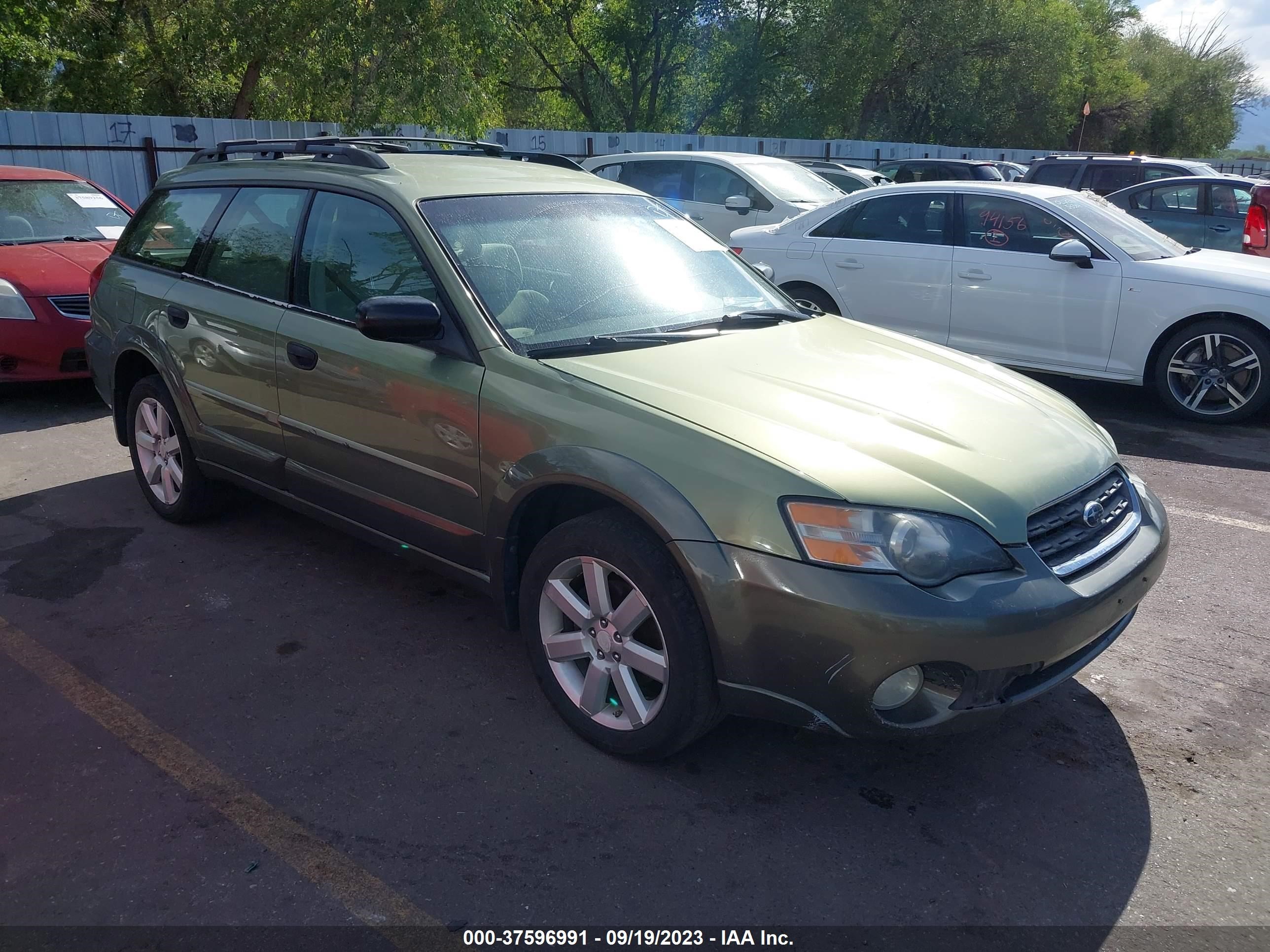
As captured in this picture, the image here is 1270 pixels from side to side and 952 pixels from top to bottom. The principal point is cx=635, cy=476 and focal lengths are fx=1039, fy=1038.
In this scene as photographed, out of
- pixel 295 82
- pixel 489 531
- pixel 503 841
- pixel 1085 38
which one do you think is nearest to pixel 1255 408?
pixel 489 531

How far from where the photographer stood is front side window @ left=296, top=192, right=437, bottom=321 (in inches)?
145

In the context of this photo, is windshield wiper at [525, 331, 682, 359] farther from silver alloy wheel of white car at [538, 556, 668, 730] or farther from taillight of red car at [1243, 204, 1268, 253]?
taillight of red car at [1243, 204, 1268, 253]

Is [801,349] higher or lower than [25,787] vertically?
higher

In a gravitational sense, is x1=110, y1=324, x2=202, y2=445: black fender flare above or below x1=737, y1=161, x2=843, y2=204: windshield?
below

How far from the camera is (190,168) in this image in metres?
5.09

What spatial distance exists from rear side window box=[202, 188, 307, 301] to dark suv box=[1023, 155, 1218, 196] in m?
13.2

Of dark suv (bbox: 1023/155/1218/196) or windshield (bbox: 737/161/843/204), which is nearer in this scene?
windshield (bbox: 737/161/843/204)

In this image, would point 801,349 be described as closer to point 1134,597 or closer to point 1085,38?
point 1134,597

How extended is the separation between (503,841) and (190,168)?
385 cm

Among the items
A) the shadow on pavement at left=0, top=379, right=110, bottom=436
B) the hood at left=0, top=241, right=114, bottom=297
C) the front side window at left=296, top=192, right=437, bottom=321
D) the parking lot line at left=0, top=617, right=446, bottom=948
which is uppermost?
the front side window at left=296, top=192, right=437, bottom=321

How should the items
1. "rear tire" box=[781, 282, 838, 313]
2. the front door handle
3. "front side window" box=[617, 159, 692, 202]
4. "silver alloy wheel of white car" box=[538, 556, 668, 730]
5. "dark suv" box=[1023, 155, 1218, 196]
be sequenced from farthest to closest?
1. "dark suv" box=[1023, 155, 1218, 196]
2. "front side window" box=[617, 159, 692, 202]
3. "rear tire" box=[781, 282, 838, 313]
4. the front door handle
5. "silver alloy wheel of white car" box=[538, 556, 668, 730]

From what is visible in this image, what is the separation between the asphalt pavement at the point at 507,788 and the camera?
2.57 meters

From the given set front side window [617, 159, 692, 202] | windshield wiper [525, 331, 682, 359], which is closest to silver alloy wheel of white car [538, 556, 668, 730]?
windshield wiper [525, 331, 682, 359]

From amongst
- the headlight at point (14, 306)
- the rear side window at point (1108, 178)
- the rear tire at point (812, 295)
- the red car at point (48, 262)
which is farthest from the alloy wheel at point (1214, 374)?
the rear side window at point (1108, 178)
